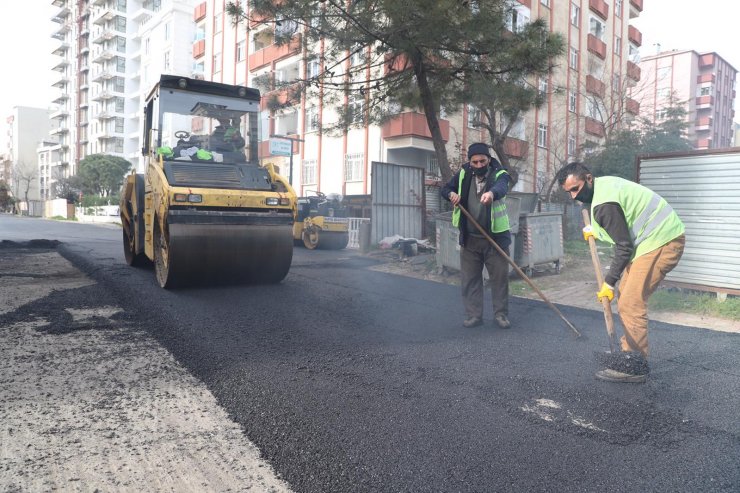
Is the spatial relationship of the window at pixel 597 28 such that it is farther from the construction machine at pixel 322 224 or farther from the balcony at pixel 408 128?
the construction machine at pixel 322 224

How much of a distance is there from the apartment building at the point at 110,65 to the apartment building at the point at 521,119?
982 cm

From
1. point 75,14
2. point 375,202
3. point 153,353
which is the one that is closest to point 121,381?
point 153,353

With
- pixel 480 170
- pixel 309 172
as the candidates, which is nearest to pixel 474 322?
pixel 480 170

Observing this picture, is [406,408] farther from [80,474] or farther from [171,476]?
[80,474]

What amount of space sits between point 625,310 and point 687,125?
Answer: 22.3m

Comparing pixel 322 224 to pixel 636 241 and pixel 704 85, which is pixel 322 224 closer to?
pixel 636 241

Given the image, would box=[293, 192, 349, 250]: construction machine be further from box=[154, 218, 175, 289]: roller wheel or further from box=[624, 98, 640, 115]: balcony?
box=[624, 98, 640, 115]: balcony

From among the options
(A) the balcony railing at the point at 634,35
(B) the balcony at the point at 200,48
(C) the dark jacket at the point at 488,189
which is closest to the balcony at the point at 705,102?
(A) the balcony railing at the point at 634,35

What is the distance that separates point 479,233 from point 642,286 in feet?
5.48

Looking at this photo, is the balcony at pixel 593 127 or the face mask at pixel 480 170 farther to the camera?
the balcony at pixel 593 127

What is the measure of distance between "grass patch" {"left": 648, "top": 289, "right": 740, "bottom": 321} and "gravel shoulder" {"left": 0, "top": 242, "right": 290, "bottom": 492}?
5498 mm

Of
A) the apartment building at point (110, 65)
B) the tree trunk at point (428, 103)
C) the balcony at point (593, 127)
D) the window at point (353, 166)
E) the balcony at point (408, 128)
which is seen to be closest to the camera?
the tree trunk at point (428, 103)

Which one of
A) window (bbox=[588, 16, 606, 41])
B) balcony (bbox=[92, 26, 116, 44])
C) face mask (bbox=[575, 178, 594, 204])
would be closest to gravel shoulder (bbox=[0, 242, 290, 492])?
face mask (bbox=[575, 178, 594, 204])

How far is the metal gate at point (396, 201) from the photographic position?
40.5 feet
